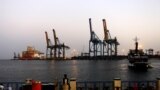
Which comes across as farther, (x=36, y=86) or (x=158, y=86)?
(x=158, y=86)

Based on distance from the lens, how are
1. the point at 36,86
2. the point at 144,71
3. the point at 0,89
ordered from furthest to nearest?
the point at 144,71 < the point at 0,89 < the point at 36,86

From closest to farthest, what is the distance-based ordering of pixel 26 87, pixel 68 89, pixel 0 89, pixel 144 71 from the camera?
pixel 26 87 < pixel 0 89 < pixel 68 89 < pixel 144 71

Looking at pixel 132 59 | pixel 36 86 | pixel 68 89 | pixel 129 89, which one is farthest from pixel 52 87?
pixel 132 59

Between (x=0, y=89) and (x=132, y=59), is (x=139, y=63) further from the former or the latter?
(x=0, y=89)

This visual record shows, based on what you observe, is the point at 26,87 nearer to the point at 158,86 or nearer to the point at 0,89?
the point at 0,89

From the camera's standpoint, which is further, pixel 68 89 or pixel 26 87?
pixel 68 89

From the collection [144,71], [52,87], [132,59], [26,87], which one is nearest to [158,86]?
[52,87]

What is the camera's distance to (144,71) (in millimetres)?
110938

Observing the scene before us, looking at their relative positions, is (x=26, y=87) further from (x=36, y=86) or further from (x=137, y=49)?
(x=137, y=49)

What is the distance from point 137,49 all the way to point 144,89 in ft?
356

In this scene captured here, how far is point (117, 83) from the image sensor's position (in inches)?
630

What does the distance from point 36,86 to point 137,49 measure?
118 meters

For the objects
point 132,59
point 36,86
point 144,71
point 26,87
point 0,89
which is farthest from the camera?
point 132,59

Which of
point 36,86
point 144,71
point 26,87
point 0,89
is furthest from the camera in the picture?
point 144,71
